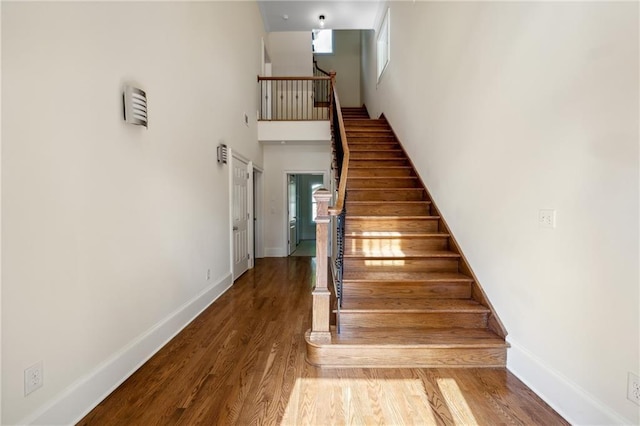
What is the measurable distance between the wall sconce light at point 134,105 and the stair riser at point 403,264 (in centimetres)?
208

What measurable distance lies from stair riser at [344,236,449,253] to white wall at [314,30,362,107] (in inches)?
269

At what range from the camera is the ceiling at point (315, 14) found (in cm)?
617

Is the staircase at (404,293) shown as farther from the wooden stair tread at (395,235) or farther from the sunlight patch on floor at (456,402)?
the sunlight patch on floor at (456,402)

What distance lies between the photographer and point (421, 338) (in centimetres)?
236

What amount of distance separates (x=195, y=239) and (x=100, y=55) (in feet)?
5.95

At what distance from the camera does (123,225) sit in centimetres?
209

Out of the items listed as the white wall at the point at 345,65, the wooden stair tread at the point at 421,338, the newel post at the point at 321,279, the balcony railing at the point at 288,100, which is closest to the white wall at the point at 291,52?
the balcony railing at the point at 288,100

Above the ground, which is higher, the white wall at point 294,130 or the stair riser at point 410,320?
the white wall at point 294,130

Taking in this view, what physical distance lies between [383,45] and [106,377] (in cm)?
685

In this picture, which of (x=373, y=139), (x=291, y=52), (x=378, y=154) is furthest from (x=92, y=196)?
(x=291, y=52)

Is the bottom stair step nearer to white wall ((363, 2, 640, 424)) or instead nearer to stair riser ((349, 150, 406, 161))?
white wall ((363, 2, 640, 424))

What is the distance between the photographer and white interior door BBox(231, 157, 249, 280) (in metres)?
4.59

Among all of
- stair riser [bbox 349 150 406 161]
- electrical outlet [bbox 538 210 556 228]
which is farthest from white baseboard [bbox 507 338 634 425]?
stair riser [bbox 349 150 406 161]

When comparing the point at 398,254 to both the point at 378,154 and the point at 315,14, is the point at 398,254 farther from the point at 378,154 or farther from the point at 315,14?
the point at 315,14
